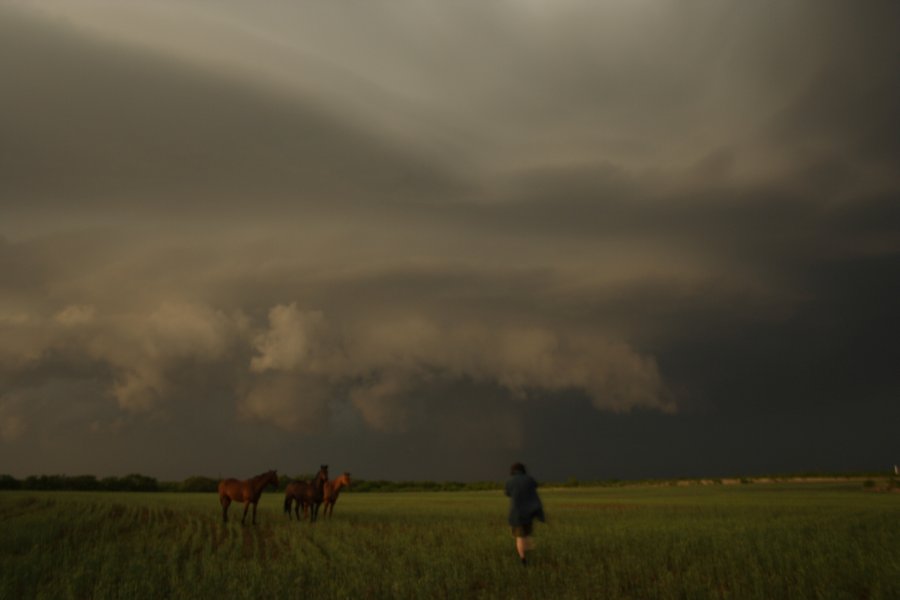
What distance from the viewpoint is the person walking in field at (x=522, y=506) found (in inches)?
651

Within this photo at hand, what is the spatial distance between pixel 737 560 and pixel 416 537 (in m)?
10.3

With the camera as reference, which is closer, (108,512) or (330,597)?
(330,597)

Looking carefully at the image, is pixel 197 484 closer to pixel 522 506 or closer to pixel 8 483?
pixel 8 483

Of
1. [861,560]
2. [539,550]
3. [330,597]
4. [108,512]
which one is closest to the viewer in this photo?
[330,597]

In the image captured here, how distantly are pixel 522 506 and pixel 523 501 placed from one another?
0.48 ft

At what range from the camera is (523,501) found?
16.8 metres

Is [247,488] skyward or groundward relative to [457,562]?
skyward

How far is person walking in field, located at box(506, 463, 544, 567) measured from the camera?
651 inches

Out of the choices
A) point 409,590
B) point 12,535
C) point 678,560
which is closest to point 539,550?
point 678,560

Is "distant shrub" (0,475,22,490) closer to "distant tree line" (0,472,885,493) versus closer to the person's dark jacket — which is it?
"distant tree line" (0,472,885,493)

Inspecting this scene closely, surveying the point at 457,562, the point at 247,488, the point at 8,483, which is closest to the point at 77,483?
the point at 8,483

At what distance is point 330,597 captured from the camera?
12.4 meters

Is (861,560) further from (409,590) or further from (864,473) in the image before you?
(864,473)

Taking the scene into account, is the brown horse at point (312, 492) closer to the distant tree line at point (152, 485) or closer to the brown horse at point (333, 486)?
the brown horse at point (333, 486)
